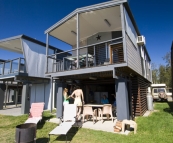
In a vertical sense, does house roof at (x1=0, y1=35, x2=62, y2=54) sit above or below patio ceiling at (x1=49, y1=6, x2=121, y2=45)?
below

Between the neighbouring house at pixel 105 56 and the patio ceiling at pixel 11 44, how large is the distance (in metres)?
4.06

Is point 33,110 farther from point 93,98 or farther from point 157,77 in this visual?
point 157,77

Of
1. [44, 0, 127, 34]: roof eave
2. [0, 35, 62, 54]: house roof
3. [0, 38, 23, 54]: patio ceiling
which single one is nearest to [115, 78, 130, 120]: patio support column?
[44, 0, 127, 34]: roof eave

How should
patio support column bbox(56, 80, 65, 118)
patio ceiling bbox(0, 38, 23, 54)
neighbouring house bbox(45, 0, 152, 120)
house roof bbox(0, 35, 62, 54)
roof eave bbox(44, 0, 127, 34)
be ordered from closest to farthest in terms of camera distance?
neighbouring house bbox(45, 0, 152, 120), roof eave bbox(44, 0, 127, 34), patio support column bbox(56, 80, 65, 118), house roof bbox(0, 35, 62, 54), patio ceiling bbox(0, 38, 23, 54)

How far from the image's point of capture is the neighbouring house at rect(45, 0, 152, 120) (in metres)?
5.99

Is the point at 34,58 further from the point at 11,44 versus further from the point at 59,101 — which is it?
the point at 59,101

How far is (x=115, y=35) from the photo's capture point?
988 centimetres

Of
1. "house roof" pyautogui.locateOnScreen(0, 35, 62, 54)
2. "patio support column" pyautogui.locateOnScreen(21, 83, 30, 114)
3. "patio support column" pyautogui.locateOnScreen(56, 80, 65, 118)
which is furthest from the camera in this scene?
"house roof" pyautogui.locateOnScreen(0, 35, 62, 54)

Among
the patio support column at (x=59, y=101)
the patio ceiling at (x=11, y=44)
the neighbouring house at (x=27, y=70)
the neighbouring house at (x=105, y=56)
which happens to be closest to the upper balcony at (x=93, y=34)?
the neighbouring house at (x=105, y=56)

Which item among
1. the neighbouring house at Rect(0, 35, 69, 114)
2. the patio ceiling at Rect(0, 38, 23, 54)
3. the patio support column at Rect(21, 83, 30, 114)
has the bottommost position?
the patio support column at Rect(21, 83, 30, 114)

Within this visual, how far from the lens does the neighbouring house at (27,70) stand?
10.3 metres

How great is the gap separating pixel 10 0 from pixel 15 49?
5.40 metres

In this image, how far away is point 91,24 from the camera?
9.25 metres

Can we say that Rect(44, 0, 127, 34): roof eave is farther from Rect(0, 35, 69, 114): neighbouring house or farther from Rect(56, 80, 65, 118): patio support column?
Rect(56, 80, 65, 118): patio support column
